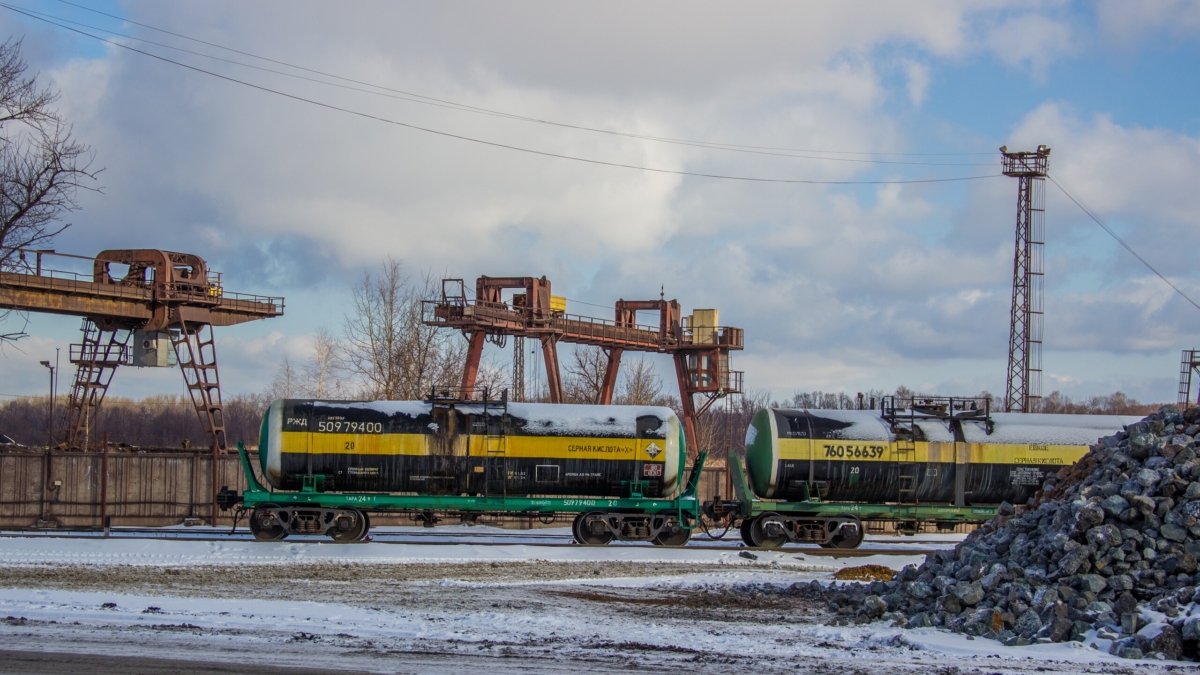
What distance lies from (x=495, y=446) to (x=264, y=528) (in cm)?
530

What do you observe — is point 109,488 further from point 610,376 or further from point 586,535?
point 610,376

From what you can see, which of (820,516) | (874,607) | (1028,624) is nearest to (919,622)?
(874,607)

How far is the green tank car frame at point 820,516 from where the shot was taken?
73.2 ft

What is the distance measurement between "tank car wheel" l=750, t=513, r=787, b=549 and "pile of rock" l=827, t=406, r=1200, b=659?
7089 millimetres

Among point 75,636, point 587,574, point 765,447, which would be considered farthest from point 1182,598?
point 75,636

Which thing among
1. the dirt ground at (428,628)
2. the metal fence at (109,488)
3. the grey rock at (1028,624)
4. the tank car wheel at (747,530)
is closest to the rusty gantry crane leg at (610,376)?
the metal fence at (109,488)

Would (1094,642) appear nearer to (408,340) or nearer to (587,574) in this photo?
(587,574)

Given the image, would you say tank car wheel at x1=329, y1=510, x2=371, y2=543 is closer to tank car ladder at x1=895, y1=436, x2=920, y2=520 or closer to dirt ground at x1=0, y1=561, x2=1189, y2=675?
dirt ground at x1=0, y1=561, x2=1189, y2=675

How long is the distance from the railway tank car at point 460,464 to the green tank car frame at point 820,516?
5.16 feet

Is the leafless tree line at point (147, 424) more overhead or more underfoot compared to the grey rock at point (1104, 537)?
more underfoot

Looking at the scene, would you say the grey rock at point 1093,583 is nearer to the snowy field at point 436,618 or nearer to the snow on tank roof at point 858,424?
the snowy field at point 436,618

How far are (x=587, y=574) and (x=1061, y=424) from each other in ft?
42.4

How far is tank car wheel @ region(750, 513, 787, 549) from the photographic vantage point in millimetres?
22312

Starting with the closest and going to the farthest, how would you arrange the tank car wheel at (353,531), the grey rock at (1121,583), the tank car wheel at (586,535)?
the grey rock at (1121,583) < the tank car wheel at (353,531) < the tank car wheel at (586,535)
